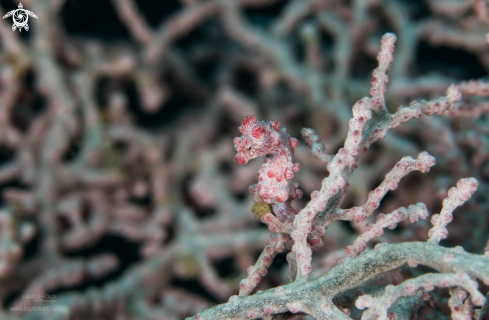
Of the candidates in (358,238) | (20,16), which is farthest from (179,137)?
(358,238)

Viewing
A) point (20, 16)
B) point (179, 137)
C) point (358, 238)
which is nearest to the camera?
point (358, 238)

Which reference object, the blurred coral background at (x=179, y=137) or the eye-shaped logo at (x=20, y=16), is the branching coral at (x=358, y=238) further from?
the eye-shaped logo at (x=20, y=16)

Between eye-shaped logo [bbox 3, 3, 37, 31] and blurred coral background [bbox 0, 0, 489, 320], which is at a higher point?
eye-shaped logo [bbox 3, 3, 37, 31]

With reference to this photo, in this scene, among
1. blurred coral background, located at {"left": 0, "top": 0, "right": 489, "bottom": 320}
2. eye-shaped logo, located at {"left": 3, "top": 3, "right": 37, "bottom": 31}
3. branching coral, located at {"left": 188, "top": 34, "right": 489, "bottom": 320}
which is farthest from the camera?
eye-shaped logo, located at {"left": 3, "top": 3, "right": 37, "bottom": 31}

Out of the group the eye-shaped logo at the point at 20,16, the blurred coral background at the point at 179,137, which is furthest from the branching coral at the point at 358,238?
the eye-shaped logo at the point at 20,16

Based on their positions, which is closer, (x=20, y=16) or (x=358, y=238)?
(x=358, y=238)

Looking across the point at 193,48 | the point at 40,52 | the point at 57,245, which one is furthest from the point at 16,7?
the point at 57,245

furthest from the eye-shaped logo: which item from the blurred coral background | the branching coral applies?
the branching coral

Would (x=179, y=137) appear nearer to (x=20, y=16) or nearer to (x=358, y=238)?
(x=20, y=16)

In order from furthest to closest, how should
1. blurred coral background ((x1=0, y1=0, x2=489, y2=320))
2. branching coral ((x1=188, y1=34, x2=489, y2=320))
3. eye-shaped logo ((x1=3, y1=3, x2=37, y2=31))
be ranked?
eye-shaped logo ((x1=3, y1=3, x2=37, y2=31)) < blurred coral background ((x1=0, y1=0, x2=489, y2=320)) < branching coral ((x1=188, y1=34, x2=489, y2=320))

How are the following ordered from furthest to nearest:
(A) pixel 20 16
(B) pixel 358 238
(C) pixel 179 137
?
(C) pixel 179 137, (A) pixel 20 16, (B) pixel 358 238

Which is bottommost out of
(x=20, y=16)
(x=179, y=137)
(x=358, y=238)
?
(x=358, y=238)

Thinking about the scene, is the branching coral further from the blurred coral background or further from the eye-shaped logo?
the eye-shaped logo
